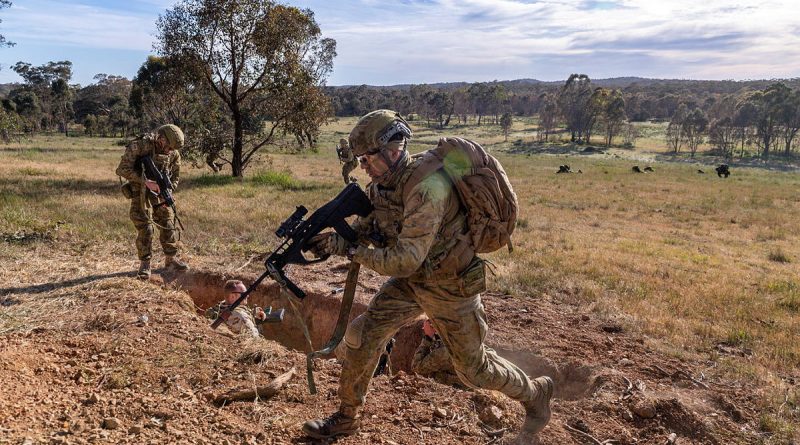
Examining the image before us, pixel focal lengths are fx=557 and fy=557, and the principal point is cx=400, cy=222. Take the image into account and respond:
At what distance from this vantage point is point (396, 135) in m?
3.15

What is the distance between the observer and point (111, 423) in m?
3.36

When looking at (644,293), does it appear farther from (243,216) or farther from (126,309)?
(243,216)

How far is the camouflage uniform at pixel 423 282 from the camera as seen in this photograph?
2.95m

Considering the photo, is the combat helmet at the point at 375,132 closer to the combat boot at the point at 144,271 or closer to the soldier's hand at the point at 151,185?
the soldier's hand at the point at 151,185

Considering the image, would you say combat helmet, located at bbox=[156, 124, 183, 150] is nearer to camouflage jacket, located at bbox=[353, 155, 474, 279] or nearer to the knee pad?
camouflage jacket, located at bbox=[353, 155, 474, 279]

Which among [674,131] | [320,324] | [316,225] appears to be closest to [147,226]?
[320,324]

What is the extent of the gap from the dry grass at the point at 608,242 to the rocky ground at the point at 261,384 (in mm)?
480

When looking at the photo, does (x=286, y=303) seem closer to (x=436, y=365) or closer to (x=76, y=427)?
(x=436, y=365)

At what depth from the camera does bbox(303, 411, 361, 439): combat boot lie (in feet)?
11.4

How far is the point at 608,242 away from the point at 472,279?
9.06 meters

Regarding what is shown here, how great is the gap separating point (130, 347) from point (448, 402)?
8.47ft

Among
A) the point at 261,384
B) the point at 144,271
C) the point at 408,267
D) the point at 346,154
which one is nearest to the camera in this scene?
the point at 408,267

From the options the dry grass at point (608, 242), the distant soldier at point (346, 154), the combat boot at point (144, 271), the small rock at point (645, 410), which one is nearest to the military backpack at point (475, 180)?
the distant soldier at point (346, 154)

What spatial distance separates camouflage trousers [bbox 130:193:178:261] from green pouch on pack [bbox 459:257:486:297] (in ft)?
16.5
